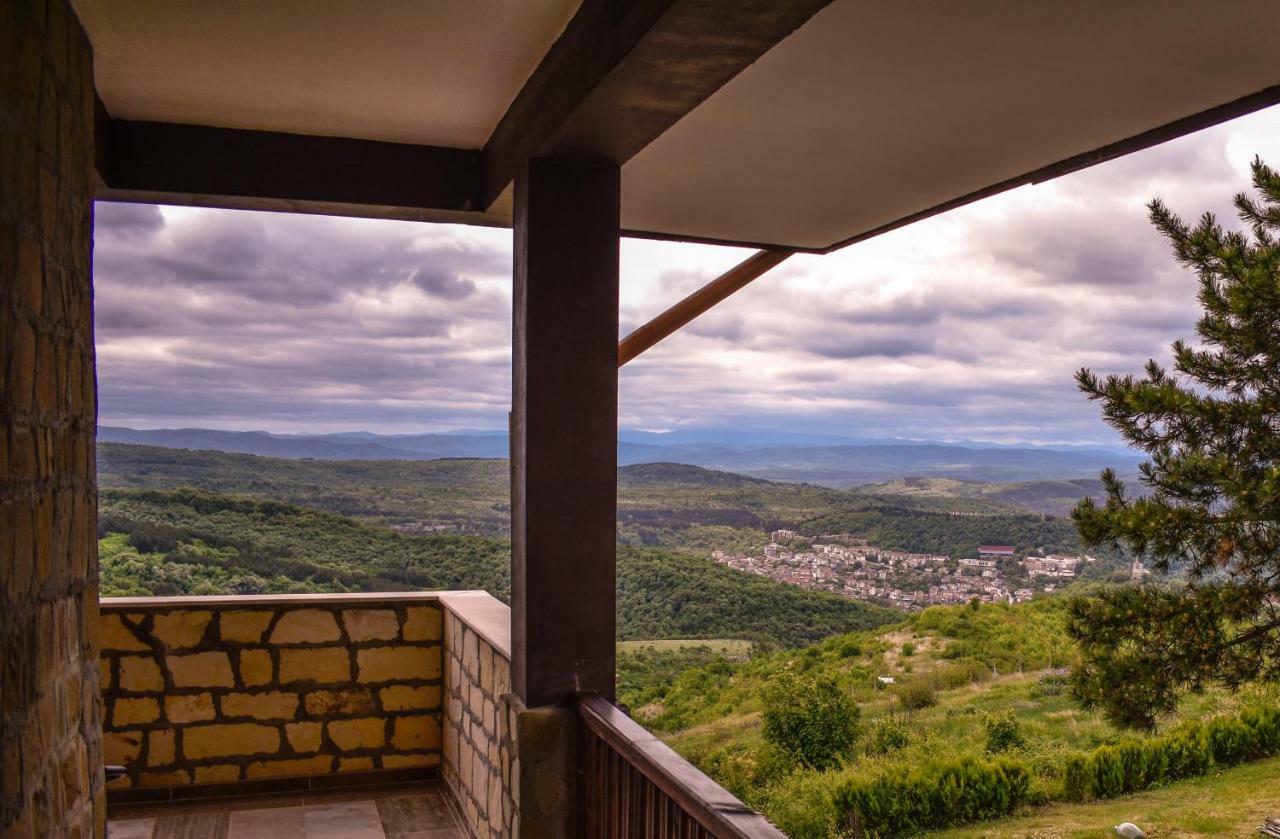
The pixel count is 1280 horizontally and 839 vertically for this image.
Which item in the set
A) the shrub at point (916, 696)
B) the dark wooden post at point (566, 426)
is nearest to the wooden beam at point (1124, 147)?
the dark wooden post at point (566, 426)

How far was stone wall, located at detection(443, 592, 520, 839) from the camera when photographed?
3.14m

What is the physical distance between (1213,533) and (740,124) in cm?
615

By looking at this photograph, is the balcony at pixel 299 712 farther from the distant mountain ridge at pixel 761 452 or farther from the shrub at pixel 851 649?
the shrub at pixel 851 649

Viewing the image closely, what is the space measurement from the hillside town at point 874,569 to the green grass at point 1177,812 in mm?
3335

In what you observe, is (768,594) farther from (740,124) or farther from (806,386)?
(806,386)

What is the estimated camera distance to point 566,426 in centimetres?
283

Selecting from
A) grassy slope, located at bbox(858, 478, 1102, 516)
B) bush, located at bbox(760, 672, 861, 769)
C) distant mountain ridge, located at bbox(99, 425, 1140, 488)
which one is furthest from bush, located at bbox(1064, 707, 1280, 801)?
bush, located at bbox(760, 672, 861, 769)

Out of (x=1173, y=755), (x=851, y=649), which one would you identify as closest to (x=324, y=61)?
(x=1173, y=755)

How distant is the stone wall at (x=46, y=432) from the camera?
161 cm

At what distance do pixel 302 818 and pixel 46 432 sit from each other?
2806 mm

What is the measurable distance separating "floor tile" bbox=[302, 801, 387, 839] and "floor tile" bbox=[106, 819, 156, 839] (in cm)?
60

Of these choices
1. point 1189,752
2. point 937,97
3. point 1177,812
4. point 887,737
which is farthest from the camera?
point 887,737

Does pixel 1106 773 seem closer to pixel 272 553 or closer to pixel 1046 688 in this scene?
pixel 1046 688

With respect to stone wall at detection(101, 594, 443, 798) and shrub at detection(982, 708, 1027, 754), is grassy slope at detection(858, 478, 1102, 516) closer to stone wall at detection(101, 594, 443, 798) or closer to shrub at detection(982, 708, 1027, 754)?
shrub at detection(982, 708, 1027, 754)
